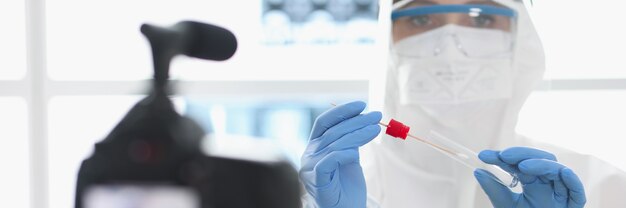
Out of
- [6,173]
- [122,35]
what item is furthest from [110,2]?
[6,173]

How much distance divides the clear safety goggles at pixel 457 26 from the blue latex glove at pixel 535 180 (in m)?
0.29

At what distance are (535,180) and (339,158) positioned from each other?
1.19 feet

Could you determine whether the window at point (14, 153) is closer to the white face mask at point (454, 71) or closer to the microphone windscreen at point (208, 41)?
the white face mask at point (454, 71)

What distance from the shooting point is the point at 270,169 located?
48 cm

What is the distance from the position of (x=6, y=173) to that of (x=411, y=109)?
1.28m

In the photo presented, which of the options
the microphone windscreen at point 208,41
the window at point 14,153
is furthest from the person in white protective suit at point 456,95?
the window at point 14,153

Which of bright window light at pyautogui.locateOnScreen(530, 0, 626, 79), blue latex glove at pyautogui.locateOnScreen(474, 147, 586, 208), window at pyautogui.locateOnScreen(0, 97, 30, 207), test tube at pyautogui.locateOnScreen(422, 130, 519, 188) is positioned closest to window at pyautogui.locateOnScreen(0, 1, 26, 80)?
window at pyautogui.locateOnScreen(0, 97, 30, 207)

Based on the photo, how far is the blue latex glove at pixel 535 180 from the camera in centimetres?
91

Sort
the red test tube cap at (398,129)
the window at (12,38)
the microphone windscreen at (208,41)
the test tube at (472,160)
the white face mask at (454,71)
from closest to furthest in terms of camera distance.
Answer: the microphone windscreen at (208,41)
the red test tube cap at (398,129)
the test tube at (472,160)
the white face mask at (454,71)
the window at (12,38)

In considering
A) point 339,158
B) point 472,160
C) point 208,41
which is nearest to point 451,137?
point 472,160

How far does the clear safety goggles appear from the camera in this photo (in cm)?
117

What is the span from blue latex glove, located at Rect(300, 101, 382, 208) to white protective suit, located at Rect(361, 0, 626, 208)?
0.21m

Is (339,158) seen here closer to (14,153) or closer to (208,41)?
(208,41)

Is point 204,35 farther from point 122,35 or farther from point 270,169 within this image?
point 122,35
